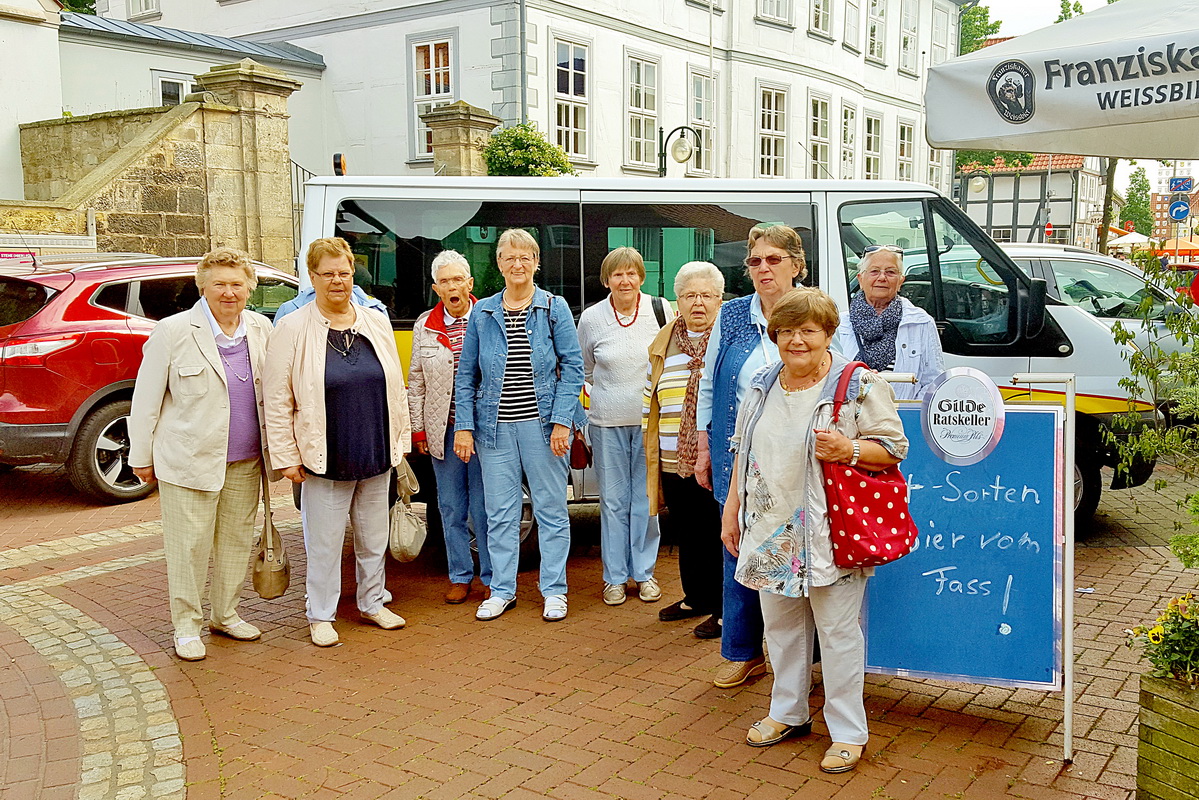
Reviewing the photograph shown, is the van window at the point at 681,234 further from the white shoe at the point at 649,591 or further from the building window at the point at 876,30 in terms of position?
the building window at the point at 876,30

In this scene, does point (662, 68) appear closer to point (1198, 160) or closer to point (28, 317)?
point (28, 317)

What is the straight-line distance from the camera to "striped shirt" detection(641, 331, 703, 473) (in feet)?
18.2

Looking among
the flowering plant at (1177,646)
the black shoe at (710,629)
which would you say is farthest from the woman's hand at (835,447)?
the black shoe at (710,629)

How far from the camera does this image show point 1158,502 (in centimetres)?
856

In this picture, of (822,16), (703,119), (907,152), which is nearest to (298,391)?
(703,119)

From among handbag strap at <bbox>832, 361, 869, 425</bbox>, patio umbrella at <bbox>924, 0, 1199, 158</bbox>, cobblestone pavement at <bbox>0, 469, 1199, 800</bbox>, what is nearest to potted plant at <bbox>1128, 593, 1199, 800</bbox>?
cobblestone pavement at <bbox>0, 469, 1199, 800</bbox>

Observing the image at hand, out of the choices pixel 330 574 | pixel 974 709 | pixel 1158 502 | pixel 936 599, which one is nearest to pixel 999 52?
pixel 936 599

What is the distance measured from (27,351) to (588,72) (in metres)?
14.7

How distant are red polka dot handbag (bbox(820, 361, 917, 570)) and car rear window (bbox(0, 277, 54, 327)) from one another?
23.2 feet

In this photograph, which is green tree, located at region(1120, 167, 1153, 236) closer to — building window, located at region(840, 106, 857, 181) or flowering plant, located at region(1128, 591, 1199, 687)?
building window, located at region(840, 106, 857, 181)

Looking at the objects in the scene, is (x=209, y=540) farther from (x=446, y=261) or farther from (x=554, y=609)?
(x=446, y=261)

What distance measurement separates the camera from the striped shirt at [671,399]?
5551mm

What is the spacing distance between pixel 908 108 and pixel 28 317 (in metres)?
28.5

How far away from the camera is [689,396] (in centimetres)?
543
